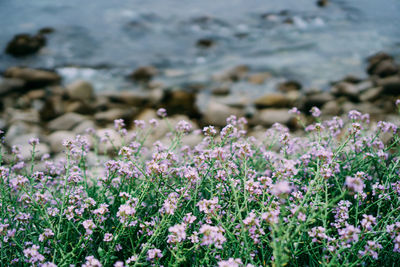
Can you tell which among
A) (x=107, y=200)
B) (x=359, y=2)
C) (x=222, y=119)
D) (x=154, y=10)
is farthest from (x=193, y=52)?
(x=107, y=200)

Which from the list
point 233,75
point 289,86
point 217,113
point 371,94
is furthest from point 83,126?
point 371,94

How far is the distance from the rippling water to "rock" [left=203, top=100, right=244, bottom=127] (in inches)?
74.2

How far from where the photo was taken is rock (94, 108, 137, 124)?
5.36 m

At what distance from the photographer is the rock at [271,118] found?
517 cm

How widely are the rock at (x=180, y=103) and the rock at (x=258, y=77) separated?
1.36 meters

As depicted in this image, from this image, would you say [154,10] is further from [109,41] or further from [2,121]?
[2,121]

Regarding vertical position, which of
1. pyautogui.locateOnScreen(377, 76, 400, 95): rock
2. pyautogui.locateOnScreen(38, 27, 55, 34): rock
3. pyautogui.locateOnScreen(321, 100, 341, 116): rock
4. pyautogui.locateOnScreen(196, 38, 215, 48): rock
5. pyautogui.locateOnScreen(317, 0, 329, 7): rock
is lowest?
pyautogui.locateOnScreen(321, 100, 341, 116): rock

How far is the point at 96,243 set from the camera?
1.81 m

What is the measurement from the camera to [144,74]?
295 inches

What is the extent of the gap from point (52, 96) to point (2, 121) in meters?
1.11

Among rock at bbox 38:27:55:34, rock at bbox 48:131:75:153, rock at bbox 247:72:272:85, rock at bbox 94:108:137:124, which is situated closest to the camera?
rock at bbox 48:131:75:153

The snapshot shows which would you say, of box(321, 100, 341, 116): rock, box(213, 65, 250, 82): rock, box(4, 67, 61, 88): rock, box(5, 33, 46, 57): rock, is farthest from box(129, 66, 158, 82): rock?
box(321, 100, 341, 116): rock

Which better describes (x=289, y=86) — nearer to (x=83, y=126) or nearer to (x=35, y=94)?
(x=83, y=126)

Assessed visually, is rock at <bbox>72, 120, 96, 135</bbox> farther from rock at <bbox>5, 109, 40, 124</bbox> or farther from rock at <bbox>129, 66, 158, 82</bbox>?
rock at <bbox>129, 66, 158, 82</bbox>
